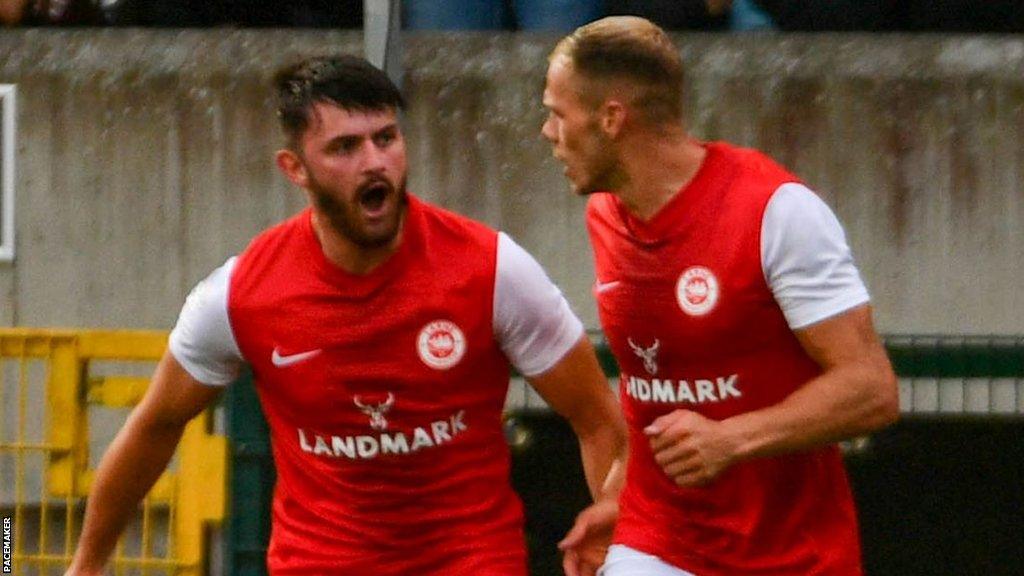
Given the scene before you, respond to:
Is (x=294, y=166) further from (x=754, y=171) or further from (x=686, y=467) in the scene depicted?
(x=686, y=467)

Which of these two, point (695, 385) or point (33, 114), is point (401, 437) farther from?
point (33, 114)

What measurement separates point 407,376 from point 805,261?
91cm

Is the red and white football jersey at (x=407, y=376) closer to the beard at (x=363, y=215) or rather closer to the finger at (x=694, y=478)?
the beard at (x=363, y=215)

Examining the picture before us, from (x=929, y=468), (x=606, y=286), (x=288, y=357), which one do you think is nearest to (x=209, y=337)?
(x=288, y=357)

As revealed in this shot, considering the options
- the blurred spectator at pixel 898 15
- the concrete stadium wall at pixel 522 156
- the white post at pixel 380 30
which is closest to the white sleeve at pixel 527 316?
the white post at pixel 380 30

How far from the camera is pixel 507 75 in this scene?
857 cm

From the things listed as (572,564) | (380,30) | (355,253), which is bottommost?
(572,564)

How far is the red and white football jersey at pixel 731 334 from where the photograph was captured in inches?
196

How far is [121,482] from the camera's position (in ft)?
18.0

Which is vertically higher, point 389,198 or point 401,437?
point 389,198

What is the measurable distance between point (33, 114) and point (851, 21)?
9.86ft

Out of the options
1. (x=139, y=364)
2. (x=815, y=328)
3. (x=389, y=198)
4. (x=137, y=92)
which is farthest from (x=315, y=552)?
(x=137, y=92)

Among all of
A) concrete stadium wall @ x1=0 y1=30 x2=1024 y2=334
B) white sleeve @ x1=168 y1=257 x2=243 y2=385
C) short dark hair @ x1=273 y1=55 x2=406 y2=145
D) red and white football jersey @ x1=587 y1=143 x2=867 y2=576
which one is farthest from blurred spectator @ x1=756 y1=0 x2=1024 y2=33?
white sleeve @ x1=168 y1=257 x2=243 y2=385

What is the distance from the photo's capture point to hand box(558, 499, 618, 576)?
17.1 feet
